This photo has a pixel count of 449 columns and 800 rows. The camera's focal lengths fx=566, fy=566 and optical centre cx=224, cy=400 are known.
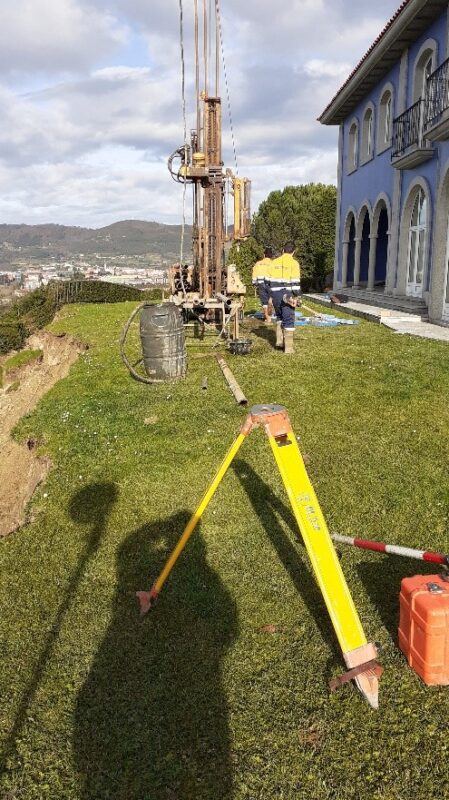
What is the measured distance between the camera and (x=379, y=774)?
300 cm

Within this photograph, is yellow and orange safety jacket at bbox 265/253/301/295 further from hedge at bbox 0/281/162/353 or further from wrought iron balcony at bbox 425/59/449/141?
hedge at bbox 0/281/162/353

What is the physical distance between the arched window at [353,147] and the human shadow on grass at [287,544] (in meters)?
21.4

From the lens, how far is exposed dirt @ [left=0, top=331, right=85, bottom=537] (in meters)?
7.24

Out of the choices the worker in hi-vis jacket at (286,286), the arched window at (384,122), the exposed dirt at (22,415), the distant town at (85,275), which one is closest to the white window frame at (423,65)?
the arched window at (384,122)

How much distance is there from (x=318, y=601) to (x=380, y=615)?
1.59 ft

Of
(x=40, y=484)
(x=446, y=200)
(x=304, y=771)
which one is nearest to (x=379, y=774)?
(x=304, y=771)

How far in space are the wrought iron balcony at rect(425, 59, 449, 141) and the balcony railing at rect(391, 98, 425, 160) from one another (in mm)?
291

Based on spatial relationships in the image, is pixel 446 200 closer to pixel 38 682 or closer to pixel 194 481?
pixel 194 481

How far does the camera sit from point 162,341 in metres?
9.87

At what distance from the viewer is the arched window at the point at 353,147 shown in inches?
950

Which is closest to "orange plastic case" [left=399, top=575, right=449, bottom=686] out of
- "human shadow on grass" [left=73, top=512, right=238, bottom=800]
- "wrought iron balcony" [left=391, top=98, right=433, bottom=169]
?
"human shadow on grass" [left=73, top=512, right=238, bottom=800]

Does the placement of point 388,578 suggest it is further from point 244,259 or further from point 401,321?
point 244,259

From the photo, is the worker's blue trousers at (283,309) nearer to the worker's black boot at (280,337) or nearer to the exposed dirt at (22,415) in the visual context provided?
the worker's black boot at (280,337)

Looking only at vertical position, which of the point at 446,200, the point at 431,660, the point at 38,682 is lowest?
the point at 38,682
